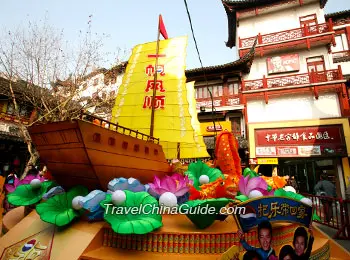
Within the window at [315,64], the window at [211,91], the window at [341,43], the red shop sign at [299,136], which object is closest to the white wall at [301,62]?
the window at [315,64]

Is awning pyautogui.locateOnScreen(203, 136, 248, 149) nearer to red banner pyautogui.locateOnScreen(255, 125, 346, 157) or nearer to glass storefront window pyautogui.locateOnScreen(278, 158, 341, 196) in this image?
red banner pyautogui.locateOnScreen(255, 125, 346, 157)

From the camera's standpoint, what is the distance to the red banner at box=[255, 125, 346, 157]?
40.4 ft

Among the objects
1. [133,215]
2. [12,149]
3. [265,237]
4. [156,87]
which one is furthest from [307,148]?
[12,149]

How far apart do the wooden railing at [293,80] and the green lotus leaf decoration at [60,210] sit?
13.7m

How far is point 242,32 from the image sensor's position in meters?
17.2

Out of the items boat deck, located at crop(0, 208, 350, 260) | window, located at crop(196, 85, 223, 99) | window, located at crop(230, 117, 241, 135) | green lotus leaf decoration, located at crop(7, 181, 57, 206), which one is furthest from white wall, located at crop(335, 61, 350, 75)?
green lotus leaf decoration, located at crop(7, 181, 57, 206)

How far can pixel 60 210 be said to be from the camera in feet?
9.19

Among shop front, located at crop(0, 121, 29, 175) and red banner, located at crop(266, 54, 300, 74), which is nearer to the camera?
shop front, located at crop(0, 121, 29, 175)

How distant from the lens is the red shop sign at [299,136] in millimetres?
12480

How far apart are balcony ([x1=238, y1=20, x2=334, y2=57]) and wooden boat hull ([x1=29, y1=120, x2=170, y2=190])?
582 inches

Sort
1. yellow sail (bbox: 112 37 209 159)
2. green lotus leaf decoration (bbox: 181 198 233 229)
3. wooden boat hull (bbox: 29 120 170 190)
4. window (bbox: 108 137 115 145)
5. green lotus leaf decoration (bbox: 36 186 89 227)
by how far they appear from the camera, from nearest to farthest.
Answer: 1. green lotus leaf decoration (bbox: 181 198 233 229)
2. green lotus leaf decoration (bbox: 36 186 89 227)
3. wooden boat hull (bbox: 29 120 170 190)
4. window (bbox: 108 137 115 145)
5. yellow sail (bbox: 112 37 209 159)

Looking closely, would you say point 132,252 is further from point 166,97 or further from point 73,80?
point 73,80

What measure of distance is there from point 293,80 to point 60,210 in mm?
14997

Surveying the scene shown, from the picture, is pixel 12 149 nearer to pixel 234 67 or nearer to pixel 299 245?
pixel 234 67
